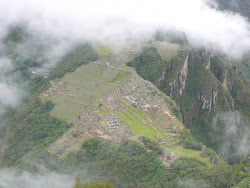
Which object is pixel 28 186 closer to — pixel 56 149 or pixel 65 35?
pixel 56 149

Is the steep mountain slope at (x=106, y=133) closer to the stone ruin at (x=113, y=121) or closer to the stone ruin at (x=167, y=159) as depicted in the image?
the stone ruin at (x=167, y=159)

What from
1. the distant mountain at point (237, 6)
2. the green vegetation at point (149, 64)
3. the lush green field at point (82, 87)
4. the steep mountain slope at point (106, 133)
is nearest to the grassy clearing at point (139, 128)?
the steep mountain slope at point (106, 133)

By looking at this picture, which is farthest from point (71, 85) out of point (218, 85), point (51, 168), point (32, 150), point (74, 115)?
point (218, 85)

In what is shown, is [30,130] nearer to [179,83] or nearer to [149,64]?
[149,64]

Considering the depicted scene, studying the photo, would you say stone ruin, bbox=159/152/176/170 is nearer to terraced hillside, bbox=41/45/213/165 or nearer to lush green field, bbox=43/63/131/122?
terraced hillside, bbox=41/45/213/165

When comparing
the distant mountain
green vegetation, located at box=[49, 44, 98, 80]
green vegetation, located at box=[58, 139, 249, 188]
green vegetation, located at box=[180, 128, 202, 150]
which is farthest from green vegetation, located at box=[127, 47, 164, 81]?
the distant mountain

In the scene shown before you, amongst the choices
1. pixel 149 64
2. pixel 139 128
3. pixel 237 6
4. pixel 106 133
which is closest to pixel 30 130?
pixel 106 133

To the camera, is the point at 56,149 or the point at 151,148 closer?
the point at 151,148
